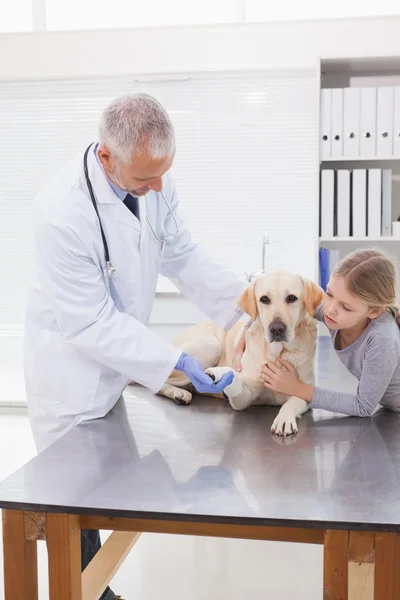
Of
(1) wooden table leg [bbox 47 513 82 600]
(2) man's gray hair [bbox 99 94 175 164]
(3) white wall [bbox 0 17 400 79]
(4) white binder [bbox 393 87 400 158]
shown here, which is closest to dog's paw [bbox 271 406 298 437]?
(1) wooden table leg [bbox 47 513 82 600]

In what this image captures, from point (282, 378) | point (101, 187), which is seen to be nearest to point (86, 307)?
point (101, 187)

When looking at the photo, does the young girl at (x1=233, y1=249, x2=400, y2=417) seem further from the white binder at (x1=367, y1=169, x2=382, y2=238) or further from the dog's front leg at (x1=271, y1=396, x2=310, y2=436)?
the white binder at (x1=367, y1=169, x2=382, y2=238)

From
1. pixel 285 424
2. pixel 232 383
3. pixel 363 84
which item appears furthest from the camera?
pixel 363 84

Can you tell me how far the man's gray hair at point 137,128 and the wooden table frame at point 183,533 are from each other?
74 centimetres

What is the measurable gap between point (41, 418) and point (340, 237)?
7.66ft

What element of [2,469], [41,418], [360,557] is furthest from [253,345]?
[2,469]

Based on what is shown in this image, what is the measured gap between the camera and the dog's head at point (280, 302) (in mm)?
1665

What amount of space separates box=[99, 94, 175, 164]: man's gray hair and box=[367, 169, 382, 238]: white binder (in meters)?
2.34

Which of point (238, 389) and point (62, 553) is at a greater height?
point (238, 389)

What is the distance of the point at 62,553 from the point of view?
115 centimetres

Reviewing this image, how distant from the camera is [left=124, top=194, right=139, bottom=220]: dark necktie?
5.56ft

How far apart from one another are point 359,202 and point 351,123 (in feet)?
1.34

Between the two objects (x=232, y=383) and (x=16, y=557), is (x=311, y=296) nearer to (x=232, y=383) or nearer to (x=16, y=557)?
(x=232, y=383)

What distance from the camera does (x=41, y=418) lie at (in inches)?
66.6
